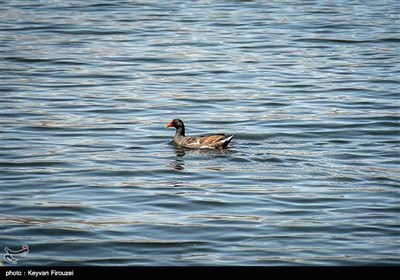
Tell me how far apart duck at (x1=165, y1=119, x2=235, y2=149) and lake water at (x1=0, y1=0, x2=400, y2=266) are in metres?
0.17

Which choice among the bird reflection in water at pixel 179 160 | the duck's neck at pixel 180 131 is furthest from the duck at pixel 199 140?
→ the bird reflection in water at pixel 179 160

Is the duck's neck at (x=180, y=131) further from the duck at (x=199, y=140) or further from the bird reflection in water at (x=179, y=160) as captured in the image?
the bird reflection in water at (x=179, y=160)

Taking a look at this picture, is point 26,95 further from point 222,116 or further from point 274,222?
point 274,222

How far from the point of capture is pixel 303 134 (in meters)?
18.3

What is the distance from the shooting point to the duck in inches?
657

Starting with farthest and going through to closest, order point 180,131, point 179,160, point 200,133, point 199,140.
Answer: point 200,133
point 180,131
point 199,140
point 179,160

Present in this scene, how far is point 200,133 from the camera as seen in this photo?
18.8 meters

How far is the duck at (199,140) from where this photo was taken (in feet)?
54.7

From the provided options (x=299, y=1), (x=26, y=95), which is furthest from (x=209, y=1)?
(x=26, y=95)

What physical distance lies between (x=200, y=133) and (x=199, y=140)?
1.54 metres

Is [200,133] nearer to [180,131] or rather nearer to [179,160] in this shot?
[180,131]

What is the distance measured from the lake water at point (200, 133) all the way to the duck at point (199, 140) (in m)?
0.17

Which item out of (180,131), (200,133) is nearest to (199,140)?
(180,131)

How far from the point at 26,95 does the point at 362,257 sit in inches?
507
